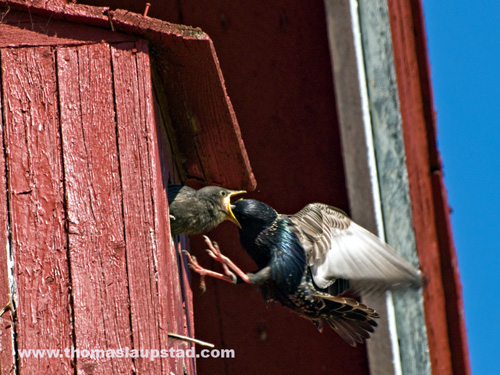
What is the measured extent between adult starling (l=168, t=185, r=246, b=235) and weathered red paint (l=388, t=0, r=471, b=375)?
0.73 m

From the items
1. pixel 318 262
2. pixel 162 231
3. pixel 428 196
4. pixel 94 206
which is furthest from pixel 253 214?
pixel 94 206

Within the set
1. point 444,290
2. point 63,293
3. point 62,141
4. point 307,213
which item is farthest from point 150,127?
point 444,290

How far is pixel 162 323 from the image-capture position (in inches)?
99.7

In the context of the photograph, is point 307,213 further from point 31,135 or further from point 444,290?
point 31,135

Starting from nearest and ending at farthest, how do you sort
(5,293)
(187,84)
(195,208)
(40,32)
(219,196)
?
(5,293)
(40,32)
(187,84)
(195,208)
(219,196)

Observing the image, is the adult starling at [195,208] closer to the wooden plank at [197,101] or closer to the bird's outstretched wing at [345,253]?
the wooden plank at [197,101]

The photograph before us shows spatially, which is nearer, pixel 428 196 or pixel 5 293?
pixel 5 293

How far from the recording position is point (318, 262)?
12.2 feet

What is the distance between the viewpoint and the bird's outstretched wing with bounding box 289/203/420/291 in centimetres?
344

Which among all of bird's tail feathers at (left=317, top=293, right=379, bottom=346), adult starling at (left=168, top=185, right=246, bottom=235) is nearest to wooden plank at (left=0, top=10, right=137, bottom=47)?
adult starling at (left=168, top=185, right=246, bottom=235)

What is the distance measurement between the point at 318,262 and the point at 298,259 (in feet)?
0.40

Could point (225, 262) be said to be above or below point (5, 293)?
above

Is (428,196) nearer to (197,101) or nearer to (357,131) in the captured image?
(357,131)

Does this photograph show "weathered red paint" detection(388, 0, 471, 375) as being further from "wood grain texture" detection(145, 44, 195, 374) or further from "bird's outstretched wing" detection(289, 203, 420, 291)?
"wood grain texture" detection(145, 44, 195, 374)
